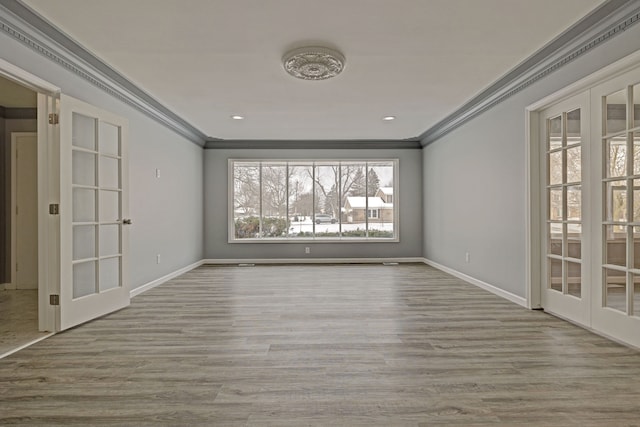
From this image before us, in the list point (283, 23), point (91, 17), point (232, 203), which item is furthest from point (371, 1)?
point (232, 203)

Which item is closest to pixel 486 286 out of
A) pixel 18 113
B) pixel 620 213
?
pixel 620 213

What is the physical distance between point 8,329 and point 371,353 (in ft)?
→ 10.5

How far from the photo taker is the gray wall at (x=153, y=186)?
11.6 feet

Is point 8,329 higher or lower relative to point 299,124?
lower

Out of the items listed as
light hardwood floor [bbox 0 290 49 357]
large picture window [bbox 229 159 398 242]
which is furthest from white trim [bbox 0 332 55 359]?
large picture window [bbox 229 159 398 242]

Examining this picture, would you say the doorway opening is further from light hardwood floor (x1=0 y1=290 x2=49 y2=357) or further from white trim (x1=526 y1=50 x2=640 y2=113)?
white trim (x1=526 y1=50 x2=640 y2=113)

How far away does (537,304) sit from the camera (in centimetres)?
373

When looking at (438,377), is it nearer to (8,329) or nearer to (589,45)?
(589,45)

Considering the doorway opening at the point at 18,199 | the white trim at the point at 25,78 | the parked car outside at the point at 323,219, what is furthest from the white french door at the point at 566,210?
the doorway opening at the point at 18,199

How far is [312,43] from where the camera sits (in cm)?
310

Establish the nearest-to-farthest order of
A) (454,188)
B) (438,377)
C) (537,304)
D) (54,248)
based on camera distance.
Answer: (438,377) → (54,248) → (537,304) → (454,188)

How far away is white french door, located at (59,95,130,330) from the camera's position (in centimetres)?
316

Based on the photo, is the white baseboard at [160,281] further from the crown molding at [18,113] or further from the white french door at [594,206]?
the white french door at [594,206]

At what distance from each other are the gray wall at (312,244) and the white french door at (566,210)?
369 centimetres
